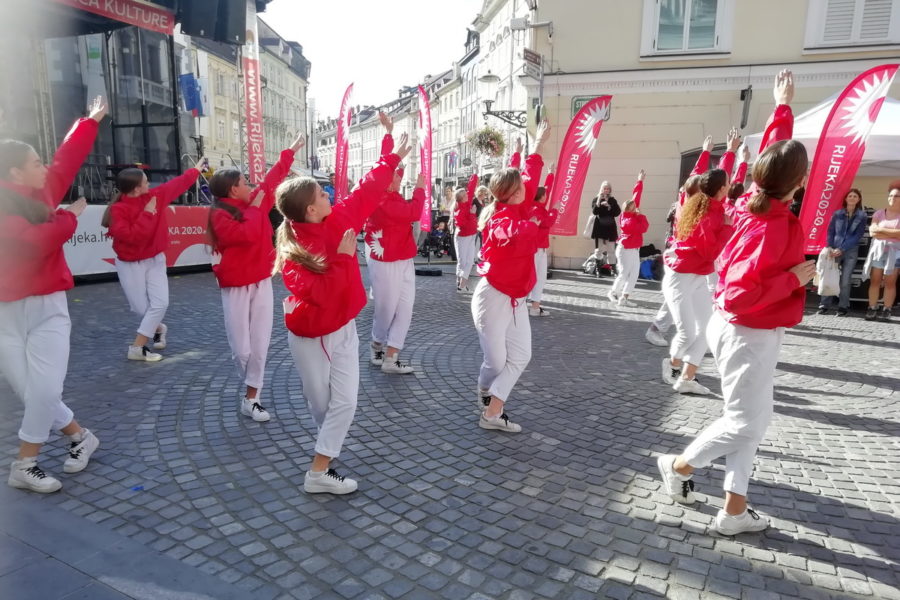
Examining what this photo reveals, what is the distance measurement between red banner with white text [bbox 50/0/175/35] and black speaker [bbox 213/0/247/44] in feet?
2.57

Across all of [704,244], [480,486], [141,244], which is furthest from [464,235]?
[480,486]

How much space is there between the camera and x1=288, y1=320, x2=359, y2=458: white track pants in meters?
3.12

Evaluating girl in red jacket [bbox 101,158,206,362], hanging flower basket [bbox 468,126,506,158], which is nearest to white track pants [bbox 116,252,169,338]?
girl in red jacket [bbox 101,158,206,362]

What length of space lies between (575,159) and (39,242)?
8.30 m

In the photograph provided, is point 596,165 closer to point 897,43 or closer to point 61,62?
point 897,43

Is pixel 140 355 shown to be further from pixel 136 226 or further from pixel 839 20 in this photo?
pixel 839 20

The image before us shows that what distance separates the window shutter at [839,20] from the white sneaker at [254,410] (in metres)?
14.4

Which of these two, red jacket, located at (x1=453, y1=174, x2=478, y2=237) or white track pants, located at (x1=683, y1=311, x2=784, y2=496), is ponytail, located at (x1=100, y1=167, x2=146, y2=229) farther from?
red jacket, located at (x1=453, y1=174, x2=478, y2=237)

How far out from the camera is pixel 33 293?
10.3 feet

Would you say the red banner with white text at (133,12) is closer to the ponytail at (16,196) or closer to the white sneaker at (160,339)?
the white sneaker at (160,339)

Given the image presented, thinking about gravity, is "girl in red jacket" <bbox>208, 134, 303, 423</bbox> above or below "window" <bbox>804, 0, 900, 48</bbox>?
below

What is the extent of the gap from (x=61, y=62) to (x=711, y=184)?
51.2 ft

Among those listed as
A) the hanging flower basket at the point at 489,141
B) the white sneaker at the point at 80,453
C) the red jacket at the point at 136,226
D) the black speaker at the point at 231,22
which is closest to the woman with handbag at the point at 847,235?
the red jacket at the point at 136,226

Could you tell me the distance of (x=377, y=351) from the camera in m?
5.85
